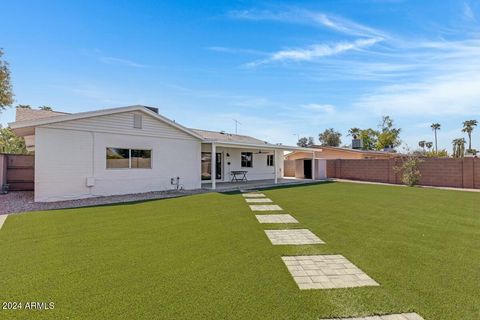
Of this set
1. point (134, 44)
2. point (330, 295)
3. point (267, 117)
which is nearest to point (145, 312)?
point (330, 295)

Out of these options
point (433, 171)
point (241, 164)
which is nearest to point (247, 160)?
point (241, 164)

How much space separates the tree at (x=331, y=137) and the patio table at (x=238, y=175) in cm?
3880

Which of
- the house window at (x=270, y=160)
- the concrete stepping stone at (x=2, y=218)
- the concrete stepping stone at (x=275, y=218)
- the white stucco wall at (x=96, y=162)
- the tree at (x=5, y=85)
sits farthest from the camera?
the house window at (x=270, y=160)

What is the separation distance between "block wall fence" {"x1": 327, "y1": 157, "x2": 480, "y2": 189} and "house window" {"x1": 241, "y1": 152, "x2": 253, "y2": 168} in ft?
27.9

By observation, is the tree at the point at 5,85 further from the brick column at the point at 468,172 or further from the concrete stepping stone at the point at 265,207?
the brick column at the point at 468,172

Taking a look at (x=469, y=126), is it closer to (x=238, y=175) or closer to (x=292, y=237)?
(x=238, y=175)

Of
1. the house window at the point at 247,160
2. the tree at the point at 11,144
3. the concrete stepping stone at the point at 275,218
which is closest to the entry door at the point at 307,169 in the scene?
the house window at the point at 247,160

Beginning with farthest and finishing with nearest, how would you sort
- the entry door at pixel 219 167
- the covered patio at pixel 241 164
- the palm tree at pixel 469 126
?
the palm tree at pixel 469 126 → the entry door at pixel 219 167 → the covered patio at pixel 241 164

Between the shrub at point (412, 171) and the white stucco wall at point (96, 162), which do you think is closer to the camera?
the white stucco wall at point (96, 162)

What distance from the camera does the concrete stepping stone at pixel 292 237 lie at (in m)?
4.80

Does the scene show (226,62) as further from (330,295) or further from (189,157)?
(330,295)

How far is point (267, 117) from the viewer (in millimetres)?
22938

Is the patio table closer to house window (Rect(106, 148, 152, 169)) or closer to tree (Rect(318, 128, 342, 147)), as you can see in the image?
house window (Rect(106, 148, 152, 169))

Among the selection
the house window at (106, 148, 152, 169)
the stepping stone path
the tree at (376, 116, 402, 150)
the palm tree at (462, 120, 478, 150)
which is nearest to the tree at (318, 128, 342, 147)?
the tree at (376, 116, 402, 150)
